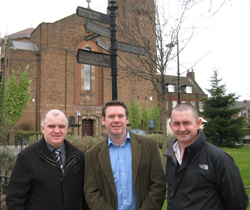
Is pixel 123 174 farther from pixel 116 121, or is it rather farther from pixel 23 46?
pixel 23 46

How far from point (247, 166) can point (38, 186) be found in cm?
893

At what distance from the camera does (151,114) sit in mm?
31219

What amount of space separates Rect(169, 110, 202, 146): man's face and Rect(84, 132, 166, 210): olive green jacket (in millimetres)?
525

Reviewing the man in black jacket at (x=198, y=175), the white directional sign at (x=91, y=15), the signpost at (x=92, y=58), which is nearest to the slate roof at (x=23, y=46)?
the white directional sign at (x=91, y=15)

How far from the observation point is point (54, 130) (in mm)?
2994

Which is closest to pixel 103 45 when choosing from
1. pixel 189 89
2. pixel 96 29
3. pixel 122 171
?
pixel 96 29

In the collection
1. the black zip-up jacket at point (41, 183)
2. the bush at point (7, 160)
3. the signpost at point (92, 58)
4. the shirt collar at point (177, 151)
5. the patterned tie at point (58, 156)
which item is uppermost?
the signpost at point (92, 58)

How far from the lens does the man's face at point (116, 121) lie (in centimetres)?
292

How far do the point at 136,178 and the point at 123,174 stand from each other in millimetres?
156

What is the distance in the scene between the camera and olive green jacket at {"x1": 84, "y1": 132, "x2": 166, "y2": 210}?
2.77 meters

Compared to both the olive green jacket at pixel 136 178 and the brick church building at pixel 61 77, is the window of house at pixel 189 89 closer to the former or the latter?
the brick church building at pixel 61 77

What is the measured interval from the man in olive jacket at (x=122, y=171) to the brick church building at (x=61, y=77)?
2166 centimetres

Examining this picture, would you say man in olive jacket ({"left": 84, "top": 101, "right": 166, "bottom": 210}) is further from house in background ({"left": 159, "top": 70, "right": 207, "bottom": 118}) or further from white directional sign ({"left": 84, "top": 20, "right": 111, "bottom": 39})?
house in background ({"left": 159, "top": 70, "right": 207, "bottom": 118})

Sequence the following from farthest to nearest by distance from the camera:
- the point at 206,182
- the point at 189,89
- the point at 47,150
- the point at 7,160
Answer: the point at 189,89
the point at 7,160
the point at 47,150
the point at 206,182
